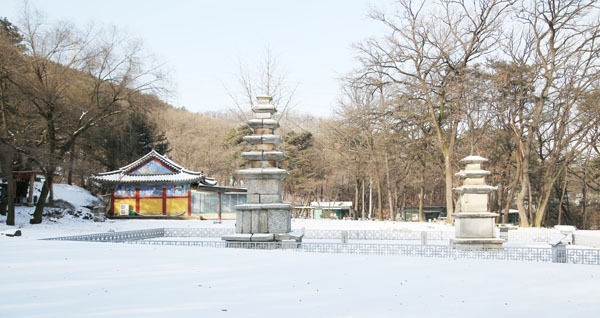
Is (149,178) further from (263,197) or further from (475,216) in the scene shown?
(475,216)

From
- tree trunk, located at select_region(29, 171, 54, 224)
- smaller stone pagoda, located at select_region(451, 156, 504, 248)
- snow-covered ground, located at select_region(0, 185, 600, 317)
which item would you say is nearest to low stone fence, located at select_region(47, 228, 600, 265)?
smaller stone pagoda, located at select_region(451, 156, 504, 248)

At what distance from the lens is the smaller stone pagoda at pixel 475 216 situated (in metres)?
14.8

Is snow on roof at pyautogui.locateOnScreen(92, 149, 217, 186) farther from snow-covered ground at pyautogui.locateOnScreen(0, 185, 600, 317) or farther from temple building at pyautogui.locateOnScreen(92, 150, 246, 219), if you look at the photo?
snow-covered ground at pyautogui.locateOnScreen(0, 185, 600, 317)

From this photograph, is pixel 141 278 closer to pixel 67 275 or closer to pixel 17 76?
pixel 67 275

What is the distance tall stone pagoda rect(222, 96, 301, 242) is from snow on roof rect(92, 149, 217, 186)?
20.2 metres

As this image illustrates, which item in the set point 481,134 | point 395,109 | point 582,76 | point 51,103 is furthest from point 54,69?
point 582,76

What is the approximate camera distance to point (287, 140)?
46812mm

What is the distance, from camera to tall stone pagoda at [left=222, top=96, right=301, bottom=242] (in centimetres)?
1352

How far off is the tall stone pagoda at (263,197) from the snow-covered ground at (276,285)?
2045 millimetres

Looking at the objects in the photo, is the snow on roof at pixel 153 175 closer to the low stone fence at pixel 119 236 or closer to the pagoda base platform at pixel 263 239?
the low stone fence at pixel 119 236

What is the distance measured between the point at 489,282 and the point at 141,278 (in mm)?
5991

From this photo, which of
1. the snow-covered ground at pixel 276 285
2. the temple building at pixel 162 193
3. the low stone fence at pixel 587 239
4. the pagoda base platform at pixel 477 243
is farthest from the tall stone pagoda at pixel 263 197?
the temple building at pixel 162 193

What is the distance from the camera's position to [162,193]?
34844 millimetres

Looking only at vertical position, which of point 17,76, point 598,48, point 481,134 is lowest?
point 481,134
